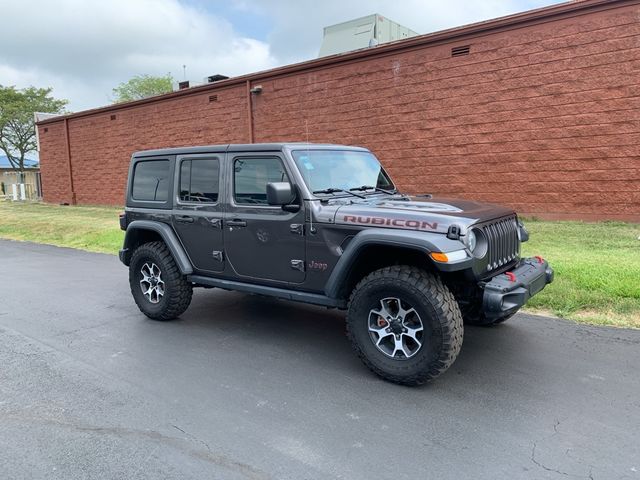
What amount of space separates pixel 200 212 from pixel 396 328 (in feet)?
8.10

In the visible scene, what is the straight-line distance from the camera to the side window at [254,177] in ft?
15.5

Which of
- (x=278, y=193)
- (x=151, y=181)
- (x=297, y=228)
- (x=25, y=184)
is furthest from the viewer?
(x=25, y=184)

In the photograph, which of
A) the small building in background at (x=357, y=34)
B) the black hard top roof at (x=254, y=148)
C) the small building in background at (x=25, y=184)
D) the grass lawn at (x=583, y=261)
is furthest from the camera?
the small building in background at (x=25, y=184)

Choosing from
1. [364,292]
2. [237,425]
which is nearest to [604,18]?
[364,292]

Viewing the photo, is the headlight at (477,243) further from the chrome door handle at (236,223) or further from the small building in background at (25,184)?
the small building in background at (25,184)

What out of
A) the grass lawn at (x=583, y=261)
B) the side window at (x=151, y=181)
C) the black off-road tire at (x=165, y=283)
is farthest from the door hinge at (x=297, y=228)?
the grass lawn at (x=583, y=261)

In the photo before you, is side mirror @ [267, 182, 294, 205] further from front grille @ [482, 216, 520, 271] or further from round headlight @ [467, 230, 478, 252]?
front grille @ [482, 216, 520, 271]

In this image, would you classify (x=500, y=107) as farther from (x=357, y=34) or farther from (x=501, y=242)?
(x=501, y=242)

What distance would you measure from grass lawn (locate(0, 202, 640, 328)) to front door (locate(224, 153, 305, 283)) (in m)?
3.11

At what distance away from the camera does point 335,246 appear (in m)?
4.25

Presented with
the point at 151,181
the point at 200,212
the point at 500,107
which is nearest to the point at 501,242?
the point at 200,212

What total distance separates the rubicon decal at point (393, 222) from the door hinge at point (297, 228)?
A: 448 millimetres

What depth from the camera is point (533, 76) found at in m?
10.9

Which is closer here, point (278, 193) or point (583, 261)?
point (278, 193)
